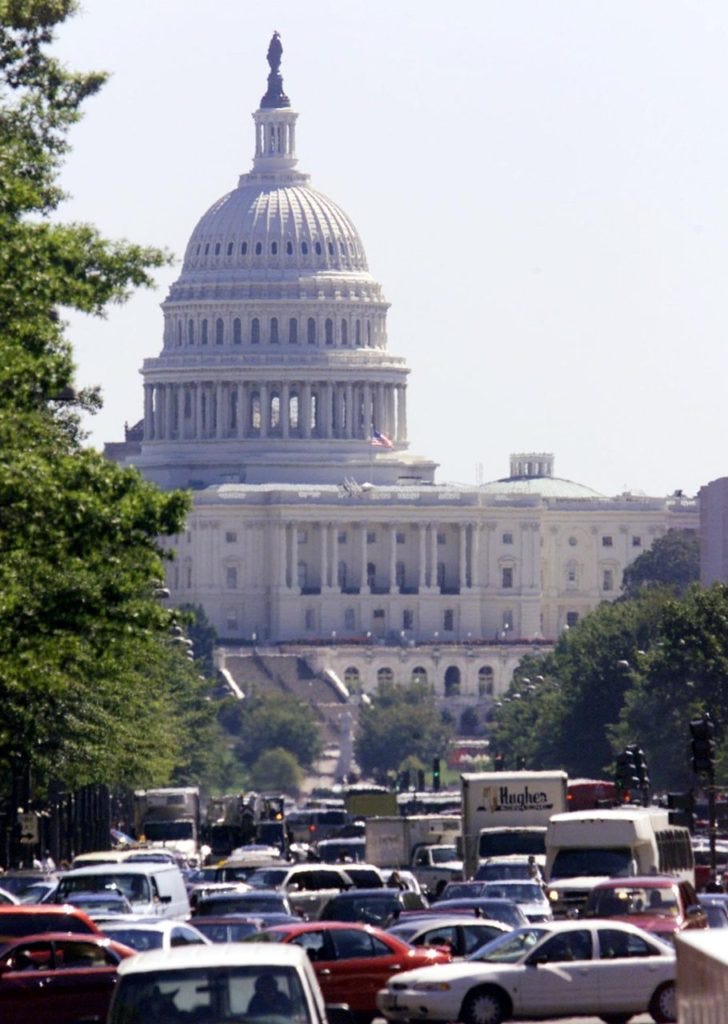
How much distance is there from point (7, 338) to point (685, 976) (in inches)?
944

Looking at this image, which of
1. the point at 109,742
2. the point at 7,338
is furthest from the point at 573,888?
the point at 109,742

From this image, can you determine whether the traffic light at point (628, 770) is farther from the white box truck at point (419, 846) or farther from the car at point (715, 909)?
the car at point (715, 909)

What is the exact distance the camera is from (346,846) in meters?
92.2

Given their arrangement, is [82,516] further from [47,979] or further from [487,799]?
[487,799]

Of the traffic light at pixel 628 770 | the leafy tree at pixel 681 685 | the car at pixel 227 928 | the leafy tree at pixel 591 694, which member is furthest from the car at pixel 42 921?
the leafy tree at pixel 591 694

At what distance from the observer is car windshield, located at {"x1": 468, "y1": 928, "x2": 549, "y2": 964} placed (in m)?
42.3

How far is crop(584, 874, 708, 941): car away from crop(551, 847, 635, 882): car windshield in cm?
1136

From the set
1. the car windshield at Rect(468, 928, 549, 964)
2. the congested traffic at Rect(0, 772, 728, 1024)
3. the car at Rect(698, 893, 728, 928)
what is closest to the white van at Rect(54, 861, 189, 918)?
the congested traffic at Rect(0, 772, 728, 1024)

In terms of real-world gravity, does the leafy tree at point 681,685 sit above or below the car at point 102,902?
above

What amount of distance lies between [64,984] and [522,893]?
1929cm

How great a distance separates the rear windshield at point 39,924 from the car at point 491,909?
7934 mm

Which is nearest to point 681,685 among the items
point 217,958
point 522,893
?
point 522,893

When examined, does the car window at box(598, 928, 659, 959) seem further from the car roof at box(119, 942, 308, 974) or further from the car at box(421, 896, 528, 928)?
the car roof at box(119, 942, 308, 974)

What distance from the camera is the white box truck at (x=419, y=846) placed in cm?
7819
